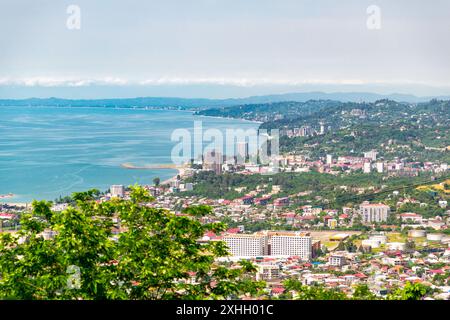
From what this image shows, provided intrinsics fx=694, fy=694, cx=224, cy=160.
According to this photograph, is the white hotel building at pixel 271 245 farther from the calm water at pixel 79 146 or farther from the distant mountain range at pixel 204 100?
the distant mountain range at pixel 204 100

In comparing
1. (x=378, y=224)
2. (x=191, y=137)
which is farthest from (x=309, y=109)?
(x=378, y=224)

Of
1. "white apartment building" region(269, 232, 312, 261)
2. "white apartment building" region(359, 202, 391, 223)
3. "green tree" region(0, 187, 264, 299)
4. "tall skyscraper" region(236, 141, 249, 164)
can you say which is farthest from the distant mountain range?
"green tree" region(0, 187, 264, 299)

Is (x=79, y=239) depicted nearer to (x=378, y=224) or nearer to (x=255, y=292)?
(x=255, y=292)

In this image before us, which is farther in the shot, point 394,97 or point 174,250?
point 394,97

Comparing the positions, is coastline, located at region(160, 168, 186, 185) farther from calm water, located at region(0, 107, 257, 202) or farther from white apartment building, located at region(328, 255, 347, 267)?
white apartment building, located at region(328, 255, 347, 267)

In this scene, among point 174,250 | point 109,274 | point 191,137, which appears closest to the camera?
point 109,274
